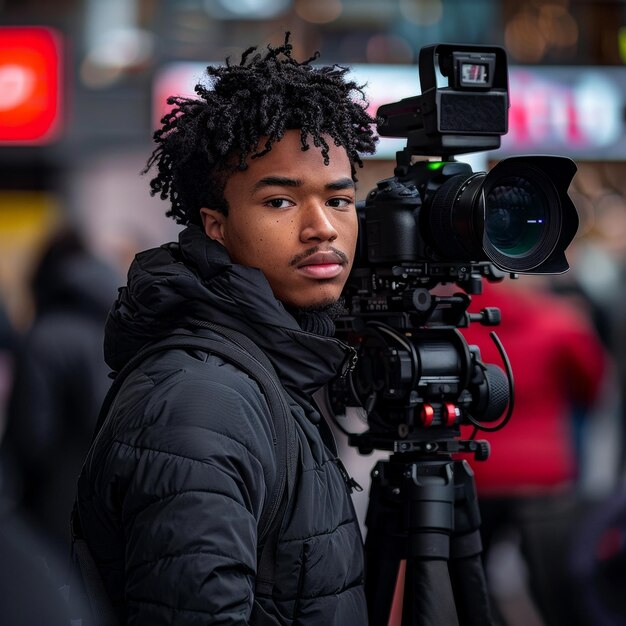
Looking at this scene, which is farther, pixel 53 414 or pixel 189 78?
pixel 189 78

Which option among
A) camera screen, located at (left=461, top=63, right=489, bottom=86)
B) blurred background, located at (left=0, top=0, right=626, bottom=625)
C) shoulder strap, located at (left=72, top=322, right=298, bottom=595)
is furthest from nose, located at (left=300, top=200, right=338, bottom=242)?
blurred background, located at (left=0, top=0, right=626, bottom=625)

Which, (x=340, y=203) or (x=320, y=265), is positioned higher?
(x=340, y=203)

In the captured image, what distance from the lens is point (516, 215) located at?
8.63ft

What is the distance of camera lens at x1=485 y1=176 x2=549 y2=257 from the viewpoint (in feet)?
8.54

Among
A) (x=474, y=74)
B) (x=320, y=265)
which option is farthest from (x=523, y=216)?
(x=320, y=265)

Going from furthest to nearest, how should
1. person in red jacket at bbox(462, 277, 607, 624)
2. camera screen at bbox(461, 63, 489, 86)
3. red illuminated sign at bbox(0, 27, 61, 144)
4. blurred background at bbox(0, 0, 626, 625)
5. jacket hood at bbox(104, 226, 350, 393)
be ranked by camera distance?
blurred background at bbox(0, 0, 626, 625)
red illuminated sign at bbox(0, 27, 61, 144)
person in red jacket at bbox(462, 277, 607, 624)
camera screen at bbox(461, 63, 489, 86)
jacket hood at bbox(104, 226, 350, 393)

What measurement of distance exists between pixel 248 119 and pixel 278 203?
17 cm

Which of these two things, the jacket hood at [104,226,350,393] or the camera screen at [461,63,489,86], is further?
the camera screen at [461,63,489,86]

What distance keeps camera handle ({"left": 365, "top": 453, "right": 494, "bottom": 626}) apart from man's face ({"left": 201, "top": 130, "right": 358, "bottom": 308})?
49 centimetres

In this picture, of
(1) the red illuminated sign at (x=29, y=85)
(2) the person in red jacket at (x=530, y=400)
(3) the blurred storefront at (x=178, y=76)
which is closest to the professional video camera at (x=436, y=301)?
(2) the person in red jacket at (x=530, y=400)

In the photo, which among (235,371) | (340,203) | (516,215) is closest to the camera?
(235,371)

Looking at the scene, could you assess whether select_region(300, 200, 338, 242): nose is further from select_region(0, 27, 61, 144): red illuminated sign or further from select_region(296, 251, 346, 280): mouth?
select_region(0, 27, 61, 144): red illuminated sign

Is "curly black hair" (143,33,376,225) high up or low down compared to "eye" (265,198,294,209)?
up

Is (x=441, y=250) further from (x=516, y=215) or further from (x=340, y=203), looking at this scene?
(x=340, y=203)
